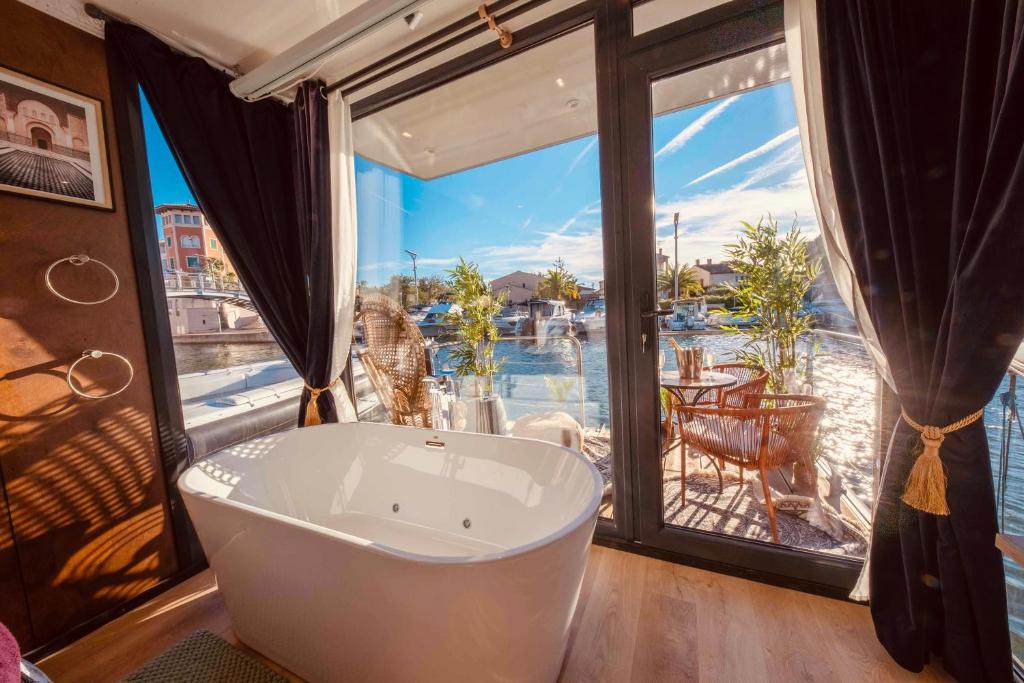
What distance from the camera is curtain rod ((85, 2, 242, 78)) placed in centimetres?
184

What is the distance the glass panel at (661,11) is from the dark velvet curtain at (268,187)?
183 centimetres

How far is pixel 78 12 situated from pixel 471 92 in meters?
1.78

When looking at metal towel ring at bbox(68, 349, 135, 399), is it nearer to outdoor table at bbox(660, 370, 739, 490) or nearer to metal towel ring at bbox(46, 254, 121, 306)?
metal towel ring at bbox(46, 254, 121, 306)

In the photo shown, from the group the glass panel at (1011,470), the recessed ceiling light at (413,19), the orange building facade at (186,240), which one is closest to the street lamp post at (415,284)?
the orange building facade at (186,240)

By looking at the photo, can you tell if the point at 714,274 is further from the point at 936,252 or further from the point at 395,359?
the point at 395,359

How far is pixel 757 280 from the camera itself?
1.75 m

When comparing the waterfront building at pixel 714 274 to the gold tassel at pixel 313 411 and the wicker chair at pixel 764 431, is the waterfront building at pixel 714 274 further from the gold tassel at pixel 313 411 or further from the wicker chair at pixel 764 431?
the gold tassel at pixel 313 411

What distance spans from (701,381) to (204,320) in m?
2.70

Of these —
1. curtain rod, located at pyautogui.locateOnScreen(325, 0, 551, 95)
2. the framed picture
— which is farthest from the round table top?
the framed picture

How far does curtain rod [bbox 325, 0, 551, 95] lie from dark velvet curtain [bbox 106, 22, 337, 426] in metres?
0.25

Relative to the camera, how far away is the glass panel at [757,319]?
5.48ft

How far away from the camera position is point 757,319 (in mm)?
1768

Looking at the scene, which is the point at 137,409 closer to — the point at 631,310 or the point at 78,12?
the point at 78,12

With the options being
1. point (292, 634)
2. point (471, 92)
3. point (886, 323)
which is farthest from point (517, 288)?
point (292, 634)
